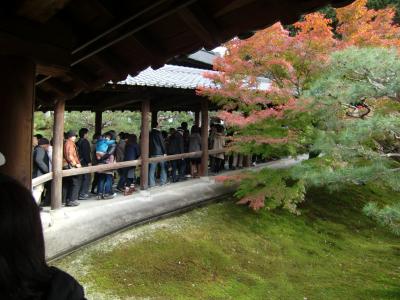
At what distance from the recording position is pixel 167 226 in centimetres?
792

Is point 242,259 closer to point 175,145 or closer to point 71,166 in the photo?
point 71,166

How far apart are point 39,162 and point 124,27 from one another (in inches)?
206

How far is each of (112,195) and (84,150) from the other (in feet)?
3.87

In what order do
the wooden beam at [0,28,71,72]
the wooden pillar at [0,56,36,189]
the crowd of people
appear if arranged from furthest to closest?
the crowd of people, the wooden pillar at [0,56,36,189], the wooden beam at [0,28,71,72]

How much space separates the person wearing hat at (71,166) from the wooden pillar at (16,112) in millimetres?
5105

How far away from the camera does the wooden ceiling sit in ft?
7.55

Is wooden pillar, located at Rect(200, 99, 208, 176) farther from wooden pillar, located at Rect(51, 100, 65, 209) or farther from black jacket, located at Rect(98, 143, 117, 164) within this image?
wooden pillar, located at Rect(51, 100, 65, 209)

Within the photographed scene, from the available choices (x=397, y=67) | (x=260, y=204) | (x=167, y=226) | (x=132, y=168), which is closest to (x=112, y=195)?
(x=132, y=168)

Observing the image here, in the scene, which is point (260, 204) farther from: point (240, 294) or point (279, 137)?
point (240, 294)

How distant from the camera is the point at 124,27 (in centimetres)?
265

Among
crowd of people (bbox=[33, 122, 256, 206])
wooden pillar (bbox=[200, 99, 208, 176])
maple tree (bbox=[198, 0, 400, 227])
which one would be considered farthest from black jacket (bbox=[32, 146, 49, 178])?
wooden pillar (bbox=[200, 99, 208, 176])

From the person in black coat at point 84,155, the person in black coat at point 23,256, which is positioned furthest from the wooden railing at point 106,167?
the person in black coat at point 23,256

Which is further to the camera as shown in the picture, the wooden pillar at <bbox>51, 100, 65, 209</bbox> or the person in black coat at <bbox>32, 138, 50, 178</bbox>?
the wooden pillar at <bbox>51, 100, 65, 209</bbox>

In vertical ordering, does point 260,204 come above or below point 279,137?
below
